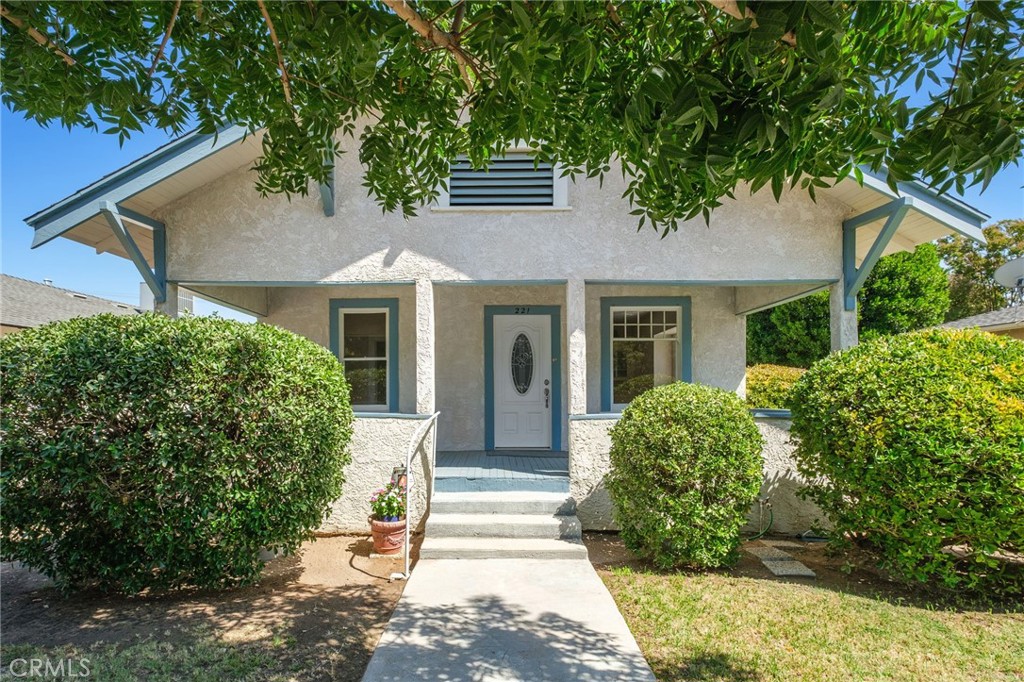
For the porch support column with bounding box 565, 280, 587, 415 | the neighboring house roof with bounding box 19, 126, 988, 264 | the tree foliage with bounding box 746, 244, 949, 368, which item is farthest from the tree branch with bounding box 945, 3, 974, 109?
the tree foliage with bounding box 746, 244, 949, 368

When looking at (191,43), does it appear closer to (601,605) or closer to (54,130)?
(54,130)

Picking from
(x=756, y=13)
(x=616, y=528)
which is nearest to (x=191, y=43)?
(x=756, y=13)

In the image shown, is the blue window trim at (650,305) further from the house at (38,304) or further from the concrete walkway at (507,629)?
the house at (38,304)

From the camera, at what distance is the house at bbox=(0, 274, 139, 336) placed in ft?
59.5

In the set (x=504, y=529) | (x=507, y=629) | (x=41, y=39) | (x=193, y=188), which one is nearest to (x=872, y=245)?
(x=504, y=529)

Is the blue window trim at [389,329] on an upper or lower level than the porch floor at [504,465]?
upper

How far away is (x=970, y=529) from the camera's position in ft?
16.4

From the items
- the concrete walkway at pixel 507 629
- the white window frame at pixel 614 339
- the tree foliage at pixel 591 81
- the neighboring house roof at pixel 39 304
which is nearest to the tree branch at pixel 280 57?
the tree foliage at pixel 591 81

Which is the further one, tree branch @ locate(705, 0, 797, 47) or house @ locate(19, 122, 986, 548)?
house @ locate(19, 122, 986, 548)

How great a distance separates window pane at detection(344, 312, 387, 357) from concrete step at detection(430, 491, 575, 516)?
3.36 metres

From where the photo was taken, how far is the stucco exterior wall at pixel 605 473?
716 cm

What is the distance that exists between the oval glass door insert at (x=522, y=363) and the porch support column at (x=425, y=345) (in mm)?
2206

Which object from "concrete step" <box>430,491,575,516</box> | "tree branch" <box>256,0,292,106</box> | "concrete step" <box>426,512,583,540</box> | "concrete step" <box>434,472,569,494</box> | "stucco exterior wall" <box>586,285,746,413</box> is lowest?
"concrete step" <box>426,512,583,540</box>

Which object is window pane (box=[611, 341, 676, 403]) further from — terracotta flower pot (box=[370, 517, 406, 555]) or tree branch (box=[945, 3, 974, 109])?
tree branch (box=[945, 3, 974, 109])
